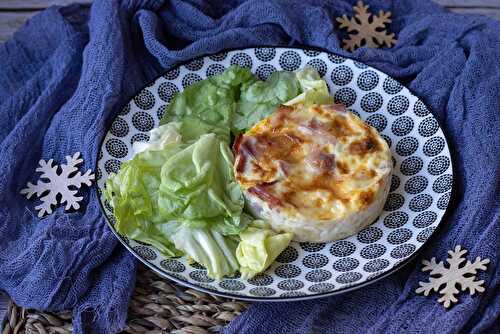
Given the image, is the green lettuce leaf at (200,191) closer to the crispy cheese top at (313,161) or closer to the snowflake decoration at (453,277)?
the crispy cheese top at (313,161)

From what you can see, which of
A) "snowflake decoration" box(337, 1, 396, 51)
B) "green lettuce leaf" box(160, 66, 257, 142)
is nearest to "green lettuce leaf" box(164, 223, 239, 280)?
"green lettuce leaf" box(160, 66, 257, 142)

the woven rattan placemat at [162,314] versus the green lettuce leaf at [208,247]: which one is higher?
the green lettuce leaf at [208,247]

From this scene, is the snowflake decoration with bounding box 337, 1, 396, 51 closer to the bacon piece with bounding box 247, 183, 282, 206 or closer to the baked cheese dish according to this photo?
the baked cheese dish

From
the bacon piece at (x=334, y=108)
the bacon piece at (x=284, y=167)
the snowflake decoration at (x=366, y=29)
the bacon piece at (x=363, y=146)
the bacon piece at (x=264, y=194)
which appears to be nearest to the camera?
the bacon piece at (x=264, y=194)

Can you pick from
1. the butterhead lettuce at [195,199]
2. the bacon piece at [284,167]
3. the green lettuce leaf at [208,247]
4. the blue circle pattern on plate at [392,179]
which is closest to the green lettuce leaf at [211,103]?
the butterhead lettuce at [195,199]

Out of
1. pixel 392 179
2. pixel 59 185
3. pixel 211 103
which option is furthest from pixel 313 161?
pixel 59 185

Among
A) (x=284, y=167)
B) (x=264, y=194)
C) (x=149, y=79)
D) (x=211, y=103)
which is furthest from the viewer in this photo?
(x=149, y=79)

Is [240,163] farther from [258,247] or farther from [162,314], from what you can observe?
[162,314]
